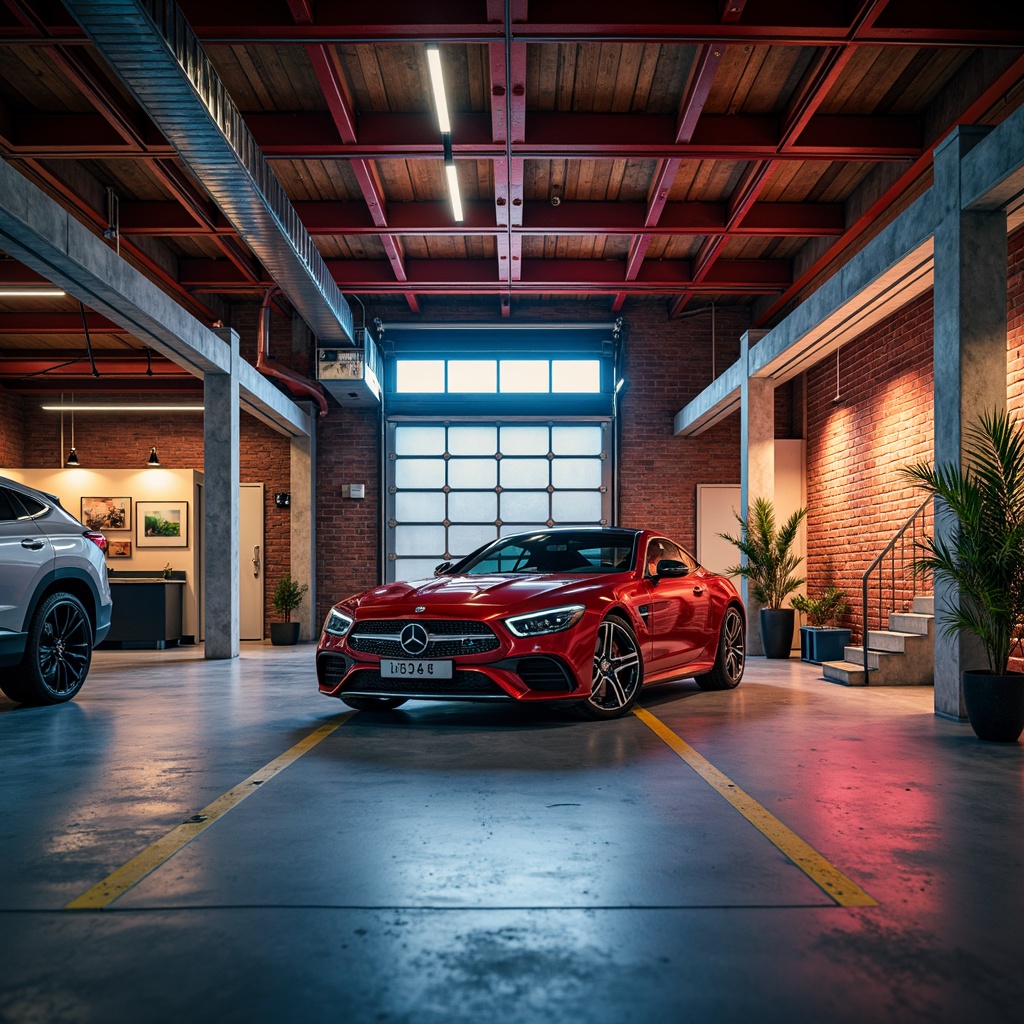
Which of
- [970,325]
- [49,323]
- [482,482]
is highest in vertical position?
[49,323]

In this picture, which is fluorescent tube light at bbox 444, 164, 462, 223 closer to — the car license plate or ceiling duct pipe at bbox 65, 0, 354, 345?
ceiling duct pipe at bbox 65, 0, 354, 345

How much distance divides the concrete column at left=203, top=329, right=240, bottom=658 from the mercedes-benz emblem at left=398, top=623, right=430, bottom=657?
21.7ft

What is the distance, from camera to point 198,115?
22.5 ft

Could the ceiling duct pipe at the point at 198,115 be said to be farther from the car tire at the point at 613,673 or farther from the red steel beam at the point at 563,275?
the car tire at the point at 613,673

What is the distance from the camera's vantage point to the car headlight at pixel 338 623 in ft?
19.8

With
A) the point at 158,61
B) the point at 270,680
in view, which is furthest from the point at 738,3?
the point at 270,680

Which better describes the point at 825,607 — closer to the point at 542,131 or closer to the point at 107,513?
the point at 542,131

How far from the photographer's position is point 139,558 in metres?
15.0

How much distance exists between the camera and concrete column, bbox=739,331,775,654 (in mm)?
12180

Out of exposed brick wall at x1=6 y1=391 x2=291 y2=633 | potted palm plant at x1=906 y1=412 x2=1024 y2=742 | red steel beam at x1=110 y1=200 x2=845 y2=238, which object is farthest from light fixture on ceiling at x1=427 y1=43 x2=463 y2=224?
exposed brick wall at x1=6 y1=391 x2=291 y2=633

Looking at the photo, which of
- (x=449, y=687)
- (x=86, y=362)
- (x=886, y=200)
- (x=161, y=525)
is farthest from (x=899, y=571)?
(x=86, y=362)

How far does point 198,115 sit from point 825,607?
982 centimetres

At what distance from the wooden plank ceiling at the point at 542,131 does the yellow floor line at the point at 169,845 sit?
17.8 feet

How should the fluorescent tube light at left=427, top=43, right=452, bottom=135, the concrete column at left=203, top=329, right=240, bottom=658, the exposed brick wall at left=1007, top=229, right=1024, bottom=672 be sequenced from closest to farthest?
the fluorescent tube light at left=427, top=43, right=452, bottom=135, the exposed brick wall at left=1007, top=229, right=1024, bottom=672, the concrete column at left=203, top=329, right=240, bottom=658
